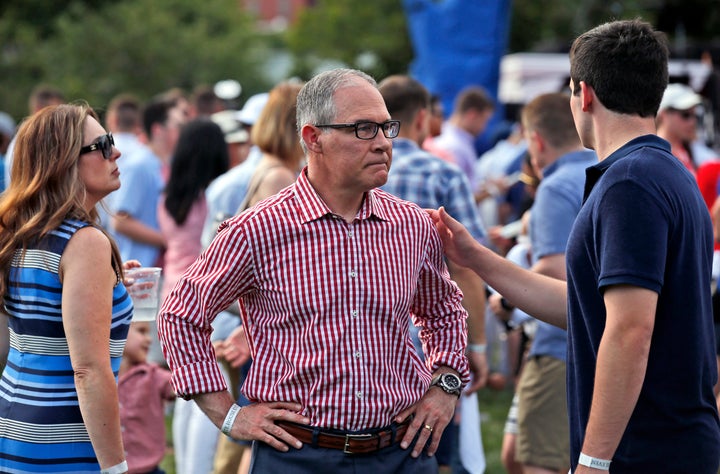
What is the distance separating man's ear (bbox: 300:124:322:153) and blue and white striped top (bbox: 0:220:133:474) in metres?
0.78

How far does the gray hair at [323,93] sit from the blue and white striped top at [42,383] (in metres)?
0.82

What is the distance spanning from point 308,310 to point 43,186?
1.01 meters

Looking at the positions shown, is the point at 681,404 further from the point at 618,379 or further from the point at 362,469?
the point at 362,469

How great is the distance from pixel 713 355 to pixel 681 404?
205 mm

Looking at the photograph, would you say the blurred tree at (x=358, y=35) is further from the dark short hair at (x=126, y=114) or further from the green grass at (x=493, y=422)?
the green grass at (x=493, y=422)

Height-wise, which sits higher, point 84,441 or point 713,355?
point 713,355

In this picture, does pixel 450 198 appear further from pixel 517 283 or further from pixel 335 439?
pixel 335 439

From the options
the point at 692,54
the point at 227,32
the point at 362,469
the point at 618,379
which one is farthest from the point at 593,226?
the point at 227,32

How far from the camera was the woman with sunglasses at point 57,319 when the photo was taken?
125 inches

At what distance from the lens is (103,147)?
3455 mm

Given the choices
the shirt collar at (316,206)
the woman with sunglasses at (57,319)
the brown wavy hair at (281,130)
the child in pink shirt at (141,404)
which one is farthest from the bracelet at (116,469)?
the brown wavy hair at (281,130)

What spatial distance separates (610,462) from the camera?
106 inches

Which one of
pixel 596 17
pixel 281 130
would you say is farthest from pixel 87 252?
pixel 596 17

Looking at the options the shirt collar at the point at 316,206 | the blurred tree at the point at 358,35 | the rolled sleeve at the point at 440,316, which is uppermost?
the blurred tree at the point at 358,35
